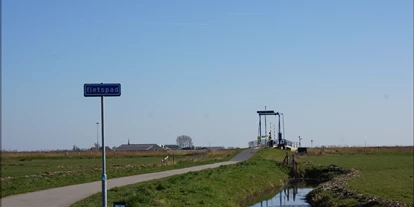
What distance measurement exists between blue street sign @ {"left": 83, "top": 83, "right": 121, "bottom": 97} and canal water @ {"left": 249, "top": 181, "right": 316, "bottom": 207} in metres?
22.1

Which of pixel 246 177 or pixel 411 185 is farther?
pixel 246 177

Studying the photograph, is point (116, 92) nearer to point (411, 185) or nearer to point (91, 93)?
point (91, 93)

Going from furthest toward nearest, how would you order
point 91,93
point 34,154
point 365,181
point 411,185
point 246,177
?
point 34,154 < point 246,177 < point 365,181 < point 411,185 < point 91,93

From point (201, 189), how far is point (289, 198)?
1179 cm

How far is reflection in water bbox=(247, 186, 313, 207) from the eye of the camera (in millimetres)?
33869

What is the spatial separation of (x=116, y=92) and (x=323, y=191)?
2409 cm

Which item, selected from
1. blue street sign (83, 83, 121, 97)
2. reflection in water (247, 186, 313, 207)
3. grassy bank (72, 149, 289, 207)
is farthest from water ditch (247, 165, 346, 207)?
blue street sign (83, 83, 121, 97)

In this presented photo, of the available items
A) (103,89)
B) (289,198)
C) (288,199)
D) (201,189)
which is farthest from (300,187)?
(103,89)

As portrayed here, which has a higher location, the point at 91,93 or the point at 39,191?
the point at 91,93

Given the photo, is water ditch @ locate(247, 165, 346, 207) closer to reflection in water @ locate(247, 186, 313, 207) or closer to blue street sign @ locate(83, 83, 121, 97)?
reflection in water @ locate(247, 186, 313, 207)

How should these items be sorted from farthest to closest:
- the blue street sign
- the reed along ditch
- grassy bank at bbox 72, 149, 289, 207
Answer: the reed along ditch → grassy bank at bbox 72, 149, 289, 207 → the blue street sign

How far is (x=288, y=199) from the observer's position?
36.7 m

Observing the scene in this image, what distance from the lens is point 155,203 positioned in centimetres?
2025

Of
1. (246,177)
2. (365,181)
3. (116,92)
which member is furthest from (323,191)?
(116,92)
